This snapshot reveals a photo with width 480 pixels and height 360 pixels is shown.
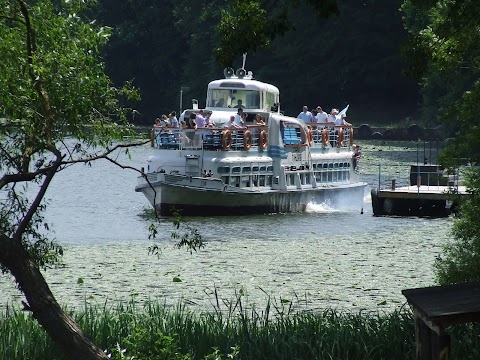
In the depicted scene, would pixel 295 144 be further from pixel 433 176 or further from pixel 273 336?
pixel 273 336

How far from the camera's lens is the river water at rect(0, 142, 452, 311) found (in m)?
17.0

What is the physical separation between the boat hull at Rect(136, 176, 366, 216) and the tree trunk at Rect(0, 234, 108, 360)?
64.1 feet

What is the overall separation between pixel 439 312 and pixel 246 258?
535 inches

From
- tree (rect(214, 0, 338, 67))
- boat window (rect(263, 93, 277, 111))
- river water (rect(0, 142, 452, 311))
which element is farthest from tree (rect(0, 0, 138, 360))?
boat window (rect(263, 93, 277, 111))

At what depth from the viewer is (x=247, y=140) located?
32.1 m

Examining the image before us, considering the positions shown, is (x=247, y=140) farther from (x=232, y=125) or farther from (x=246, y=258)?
(x=246, y=258)

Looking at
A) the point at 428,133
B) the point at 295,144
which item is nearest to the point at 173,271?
the point at 295,144

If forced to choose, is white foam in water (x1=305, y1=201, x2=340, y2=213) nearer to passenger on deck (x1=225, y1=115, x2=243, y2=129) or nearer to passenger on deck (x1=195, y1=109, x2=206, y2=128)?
passenger on deck (x1=225, y1=115, x2=243, y2=129)

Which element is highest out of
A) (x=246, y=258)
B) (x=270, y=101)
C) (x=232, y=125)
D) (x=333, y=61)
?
(x=333, y=61)

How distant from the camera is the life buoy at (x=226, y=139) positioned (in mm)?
31172

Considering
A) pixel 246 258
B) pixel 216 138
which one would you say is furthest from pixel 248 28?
pixel 216 138

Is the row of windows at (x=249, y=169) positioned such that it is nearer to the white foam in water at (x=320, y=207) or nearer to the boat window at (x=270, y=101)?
the white foam in water at (x=320, y=207)

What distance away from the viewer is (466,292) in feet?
30.8

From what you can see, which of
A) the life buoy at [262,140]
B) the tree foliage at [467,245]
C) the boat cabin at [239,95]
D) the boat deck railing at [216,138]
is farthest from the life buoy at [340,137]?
the tree foliage at [467,245]
